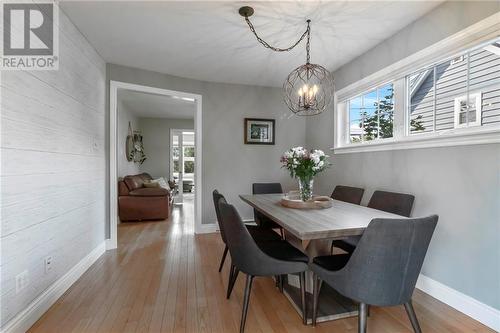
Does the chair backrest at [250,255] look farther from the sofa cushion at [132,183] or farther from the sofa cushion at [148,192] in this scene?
A: the sofa cushion at [132,183]

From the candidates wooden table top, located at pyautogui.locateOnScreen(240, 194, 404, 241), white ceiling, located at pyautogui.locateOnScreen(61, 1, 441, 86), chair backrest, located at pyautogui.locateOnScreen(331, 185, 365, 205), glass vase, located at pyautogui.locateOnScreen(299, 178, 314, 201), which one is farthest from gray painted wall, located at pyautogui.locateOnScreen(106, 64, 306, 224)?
glass vase, located at pyautogui.locateOnScreen(299, 178, 314, 201)

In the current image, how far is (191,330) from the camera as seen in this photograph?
162 cm

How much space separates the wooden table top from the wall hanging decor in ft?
15.0

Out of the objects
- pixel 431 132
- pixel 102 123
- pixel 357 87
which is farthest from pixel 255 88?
pixel 431 132

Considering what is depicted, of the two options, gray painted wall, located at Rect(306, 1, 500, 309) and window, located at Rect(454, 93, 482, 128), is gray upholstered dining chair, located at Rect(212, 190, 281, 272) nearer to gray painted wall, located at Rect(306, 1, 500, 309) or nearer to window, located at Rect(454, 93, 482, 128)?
gray painted wall, located at Rect(306, 1, 500, 309)

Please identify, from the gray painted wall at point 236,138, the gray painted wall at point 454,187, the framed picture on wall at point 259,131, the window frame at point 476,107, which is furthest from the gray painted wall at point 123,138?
the window frame at point 476,107

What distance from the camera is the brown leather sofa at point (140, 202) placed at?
455 cm

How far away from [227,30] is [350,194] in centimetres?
219

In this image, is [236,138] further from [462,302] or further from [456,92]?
[462,302]

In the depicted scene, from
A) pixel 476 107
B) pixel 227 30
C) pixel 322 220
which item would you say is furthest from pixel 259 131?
pixel 476 107

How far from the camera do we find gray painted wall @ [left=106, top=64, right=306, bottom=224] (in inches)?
153

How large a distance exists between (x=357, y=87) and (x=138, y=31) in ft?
8.51

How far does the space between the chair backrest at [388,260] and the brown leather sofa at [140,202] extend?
4.07 meters

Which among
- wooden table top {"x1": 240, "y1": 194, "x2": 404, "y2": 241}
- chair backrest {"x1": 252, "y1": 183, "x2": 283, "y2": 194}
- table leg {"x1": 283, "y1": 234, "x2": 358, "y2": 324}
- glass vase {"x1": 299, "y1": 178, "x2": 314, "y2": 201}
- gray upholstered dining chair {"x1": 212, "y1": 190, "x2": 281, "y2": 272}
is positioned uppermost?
glass vase {"x1": 299, "y1": 178, "x2": 314, "y2": 201}
